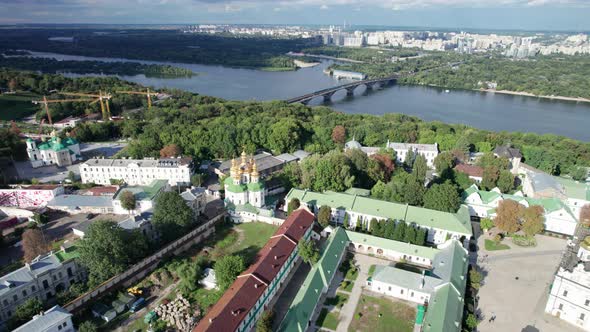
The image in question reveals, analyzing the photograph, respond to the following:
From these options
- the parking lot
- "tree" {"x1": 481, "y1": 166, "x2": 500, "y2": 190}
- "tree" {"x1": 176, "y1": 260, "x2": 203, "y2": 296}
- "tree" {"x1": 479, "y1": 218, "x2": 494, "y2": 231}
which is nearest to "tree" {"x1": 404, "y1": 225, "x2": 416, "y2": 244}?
the parking lot

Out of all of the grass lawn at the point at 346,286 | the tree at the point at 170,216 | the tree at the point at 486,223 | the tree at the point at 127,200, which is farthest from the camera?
the tree at the point at 127,200

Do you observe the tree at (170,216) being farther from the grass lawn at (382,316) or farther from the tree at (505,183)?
the tree at (505,183)

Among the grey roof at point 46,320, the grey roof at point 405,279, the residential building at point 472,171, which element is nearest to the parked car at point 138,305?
the grey roof at point 46,320

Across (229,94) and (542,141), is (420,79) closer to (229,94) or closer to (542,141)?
(229,94)

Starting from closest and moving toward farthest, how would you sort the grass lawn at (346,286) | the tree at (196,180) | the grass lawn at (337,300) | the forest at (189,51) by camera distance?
the grass lawn at (337,300) < the grass lawn at (346,286) < the tree at (196,180) < the forest at (189,51)

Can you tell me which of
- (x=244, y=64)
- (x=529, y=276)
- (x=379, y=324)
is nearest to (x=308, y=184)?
(x=379, y=324)

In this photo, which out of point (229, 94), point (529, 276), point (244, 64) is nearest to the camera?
point (529, 276)

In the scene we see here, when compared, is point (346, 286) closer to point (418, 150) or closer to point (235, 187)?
point (235, 187)
